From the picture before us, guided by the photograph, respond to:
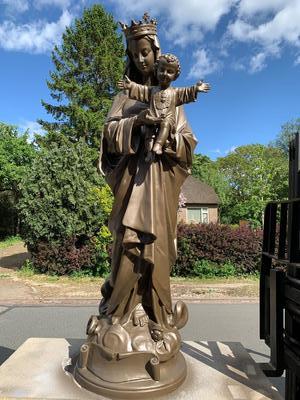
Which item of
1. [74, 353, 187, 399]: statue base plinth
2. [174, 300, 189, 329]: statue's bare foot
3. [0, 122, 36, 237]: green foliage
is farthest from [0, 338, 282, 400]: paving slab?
[0, 122, 36, 237]: green foliage

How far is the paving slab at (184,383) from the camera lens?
273 cm

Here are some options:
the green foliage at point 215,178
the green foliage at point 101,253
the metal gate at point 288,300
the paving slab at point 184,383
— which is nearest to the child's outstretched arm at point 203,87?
the metal gate at point 288,300

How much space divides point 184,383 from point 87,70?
23.9 metres

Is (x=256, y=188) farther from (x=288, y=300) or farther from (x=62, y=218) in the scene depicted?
(x=288, y=300)

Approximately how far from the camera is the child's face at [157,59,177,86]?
283cm

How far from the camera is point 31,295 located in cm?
916

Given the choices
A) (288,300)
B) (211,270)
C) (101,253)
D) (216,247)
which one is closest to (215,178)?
(216,247)

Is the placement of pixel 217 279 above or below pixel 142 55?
below

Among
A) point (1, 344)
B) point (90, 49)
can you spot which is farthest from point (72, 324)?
point (90, 49)

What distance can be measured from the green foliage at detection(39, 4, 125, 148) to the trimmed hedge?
14.0 metres

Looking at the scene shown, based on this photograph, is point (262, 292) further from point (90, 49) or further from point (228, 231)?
point (90, 49)

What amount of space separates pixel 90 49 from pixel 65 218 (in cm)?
1687

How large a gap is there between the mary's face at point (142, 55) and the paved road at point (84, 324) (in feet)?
13.5

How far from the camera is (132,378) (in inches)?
110
